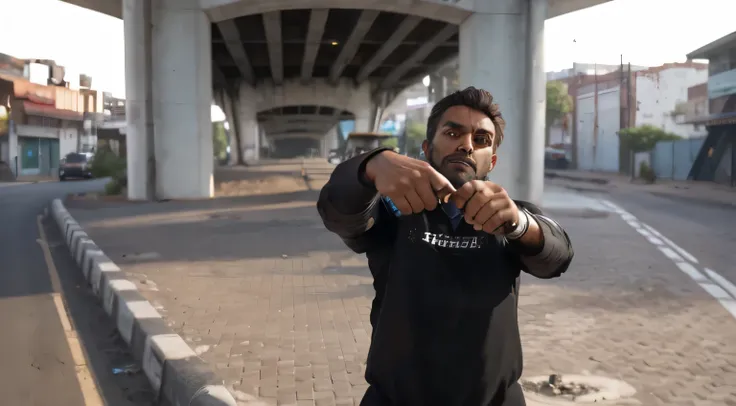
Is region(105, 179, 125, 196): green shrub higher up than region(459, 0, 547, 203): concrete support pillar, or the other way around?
region(459, 0, 547, 203): concrete support pillar

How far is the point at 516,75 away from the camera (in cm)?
1936

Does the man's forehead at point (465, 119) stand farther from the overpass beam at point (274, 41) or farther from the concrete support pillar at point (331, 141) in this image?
the concrete support pillar at point (331, 141)

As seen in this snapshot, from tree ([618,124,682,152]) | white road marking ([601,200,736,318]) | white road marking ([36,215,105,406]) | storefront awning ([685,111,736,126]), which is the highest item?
storefront awning ([685,111,736,126])

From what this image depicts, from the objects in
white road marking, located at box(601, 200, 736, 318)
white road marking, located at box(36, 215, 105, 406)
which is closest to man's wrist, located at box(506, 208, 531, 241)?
white road marking, located at box(36, 215, 105, 406)

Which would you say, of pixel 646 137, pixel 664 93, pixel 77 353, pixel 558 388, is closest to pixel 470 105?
pixel 558 388

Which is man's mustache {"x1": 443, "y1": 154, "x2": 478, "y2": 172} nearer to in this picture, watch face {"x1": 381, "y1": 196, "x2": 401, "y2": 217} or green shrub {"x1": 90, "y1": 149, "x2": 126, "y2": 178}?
watch face {"x1": 381, "y1": 196, "x2": 401, "y2": 217}

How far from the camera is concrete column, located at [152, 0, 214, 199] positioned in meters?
20.6

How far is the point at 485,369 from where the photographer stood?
199 cm

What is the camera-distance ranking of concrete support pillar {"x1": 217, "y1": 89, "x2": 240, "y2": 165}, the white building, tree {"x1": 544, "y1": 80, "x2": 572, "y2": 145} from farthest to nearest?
tree {"x1": 544, "y1": 80, "x2": 572, "y2": 145}, the white building, concrete support pillar {"x1": 217, "y1": 89, "x2": 240, "y2": 165}

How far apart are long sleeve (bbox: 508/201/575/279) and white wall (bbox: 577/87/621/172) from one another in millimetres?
54078

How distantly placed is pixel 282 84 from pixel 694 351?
44.9 metres

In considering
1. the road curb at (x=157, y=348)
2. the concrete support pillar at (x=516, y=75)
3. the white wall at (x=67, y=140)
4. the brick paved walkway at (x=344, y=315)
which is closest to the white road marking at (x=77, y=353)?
the road curb at (x=157, y=348)

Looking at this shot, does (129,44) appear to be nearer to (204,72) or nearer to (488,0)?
(204,72)

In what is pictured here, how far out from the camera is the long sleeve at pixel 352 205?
6.04 feet
